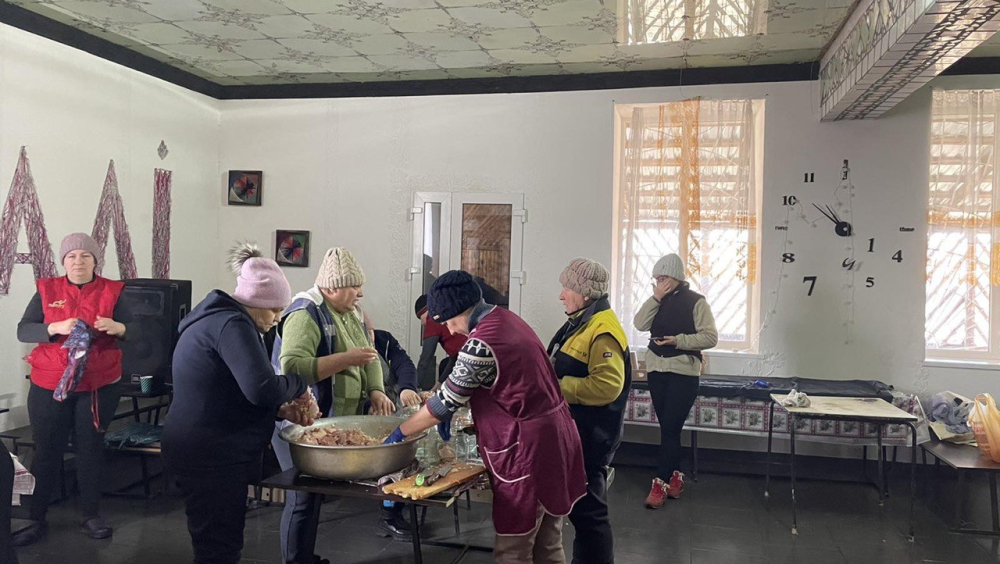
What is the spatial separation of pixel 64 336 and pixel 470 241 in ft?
9.49

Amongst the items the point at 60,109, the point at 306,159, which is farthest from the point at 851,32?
the point at 60,109

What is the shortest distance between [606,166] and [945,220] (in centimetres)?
240

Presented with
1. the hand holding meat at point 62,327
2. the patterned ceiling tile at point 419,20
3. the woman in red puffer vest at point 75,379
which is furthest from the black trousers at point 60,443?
the patterned ceiling tile at point 419,20

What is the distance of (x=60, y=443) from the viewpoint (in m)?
3.50

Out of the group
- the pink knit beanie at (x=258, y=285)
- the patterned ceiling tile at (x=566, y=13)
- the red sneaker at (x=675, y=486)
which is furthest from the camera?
the red sneaker at (x=675, y=486)

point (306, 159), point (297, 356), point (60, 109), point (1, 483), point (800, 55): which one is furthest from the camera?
point (306, 159)

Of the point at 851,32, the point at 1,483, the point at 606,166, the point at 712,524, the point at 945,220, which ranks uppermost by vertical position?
the point at 851,32

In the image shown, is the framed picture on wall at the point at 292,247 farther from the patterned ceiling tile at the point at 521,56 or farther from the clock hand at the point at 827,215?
the clock hand at the point at 827,215

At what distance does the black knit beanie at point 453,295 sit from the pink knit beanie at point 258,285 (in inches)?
20.5

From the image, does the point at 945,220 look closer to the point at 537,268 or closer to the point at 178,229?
the point at 537,268

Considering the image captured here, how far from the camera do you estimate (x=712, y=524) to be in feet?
12.5

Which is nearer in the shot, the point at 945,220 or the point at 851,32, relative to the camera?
the point at 851,32

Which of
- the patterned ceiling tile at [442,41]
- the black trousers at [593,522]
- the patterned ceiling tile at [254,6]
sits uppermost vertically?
the patterned ceiling tile at [442,41]

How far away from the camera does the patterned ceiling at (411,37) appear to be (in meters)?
3.94
